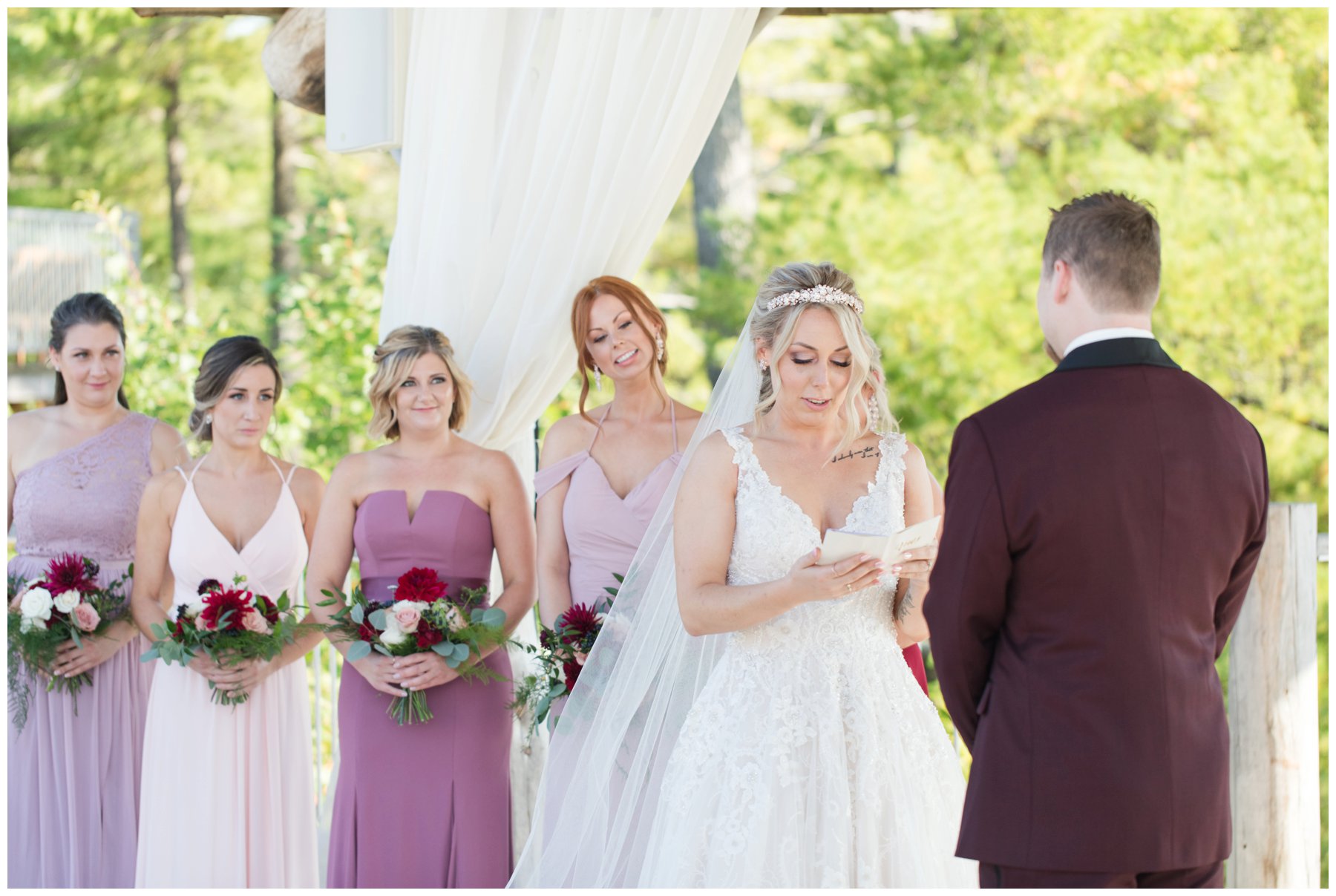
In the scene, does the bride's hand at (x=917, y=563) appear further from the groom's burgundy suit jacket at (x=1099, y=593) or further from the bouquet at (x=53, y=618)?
the bouquet at (x=53, y=618)

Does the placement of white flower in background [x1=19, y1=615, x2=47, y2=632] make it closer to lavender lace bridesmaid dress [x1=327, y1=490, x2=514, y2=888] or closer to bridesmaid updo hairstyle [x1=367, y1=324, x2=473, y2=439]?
lavender lace bridesmaid dress [x1=327, y1=490, x2=514, y2=888]

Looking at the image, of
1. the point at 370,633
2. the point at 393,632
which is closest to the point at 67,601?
the point at 370,633

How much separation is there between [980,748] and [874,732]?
23.4 inches

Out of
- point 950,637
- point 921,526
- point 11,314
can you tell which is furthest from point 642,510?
point 11,314

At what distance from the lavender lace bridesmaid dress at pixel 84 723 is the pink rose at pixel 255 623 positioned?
813 millimetres

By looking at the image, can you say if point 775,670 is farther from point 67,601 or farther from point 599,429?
point 67,601

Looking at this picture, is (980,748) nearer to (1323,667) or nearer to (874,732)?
(874,732)

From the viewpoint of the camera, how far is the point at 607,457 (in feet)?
13.6

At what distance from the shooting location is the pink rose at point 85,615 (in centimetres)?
427

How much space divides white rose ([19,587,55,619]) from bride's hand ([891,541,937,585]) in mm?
2802

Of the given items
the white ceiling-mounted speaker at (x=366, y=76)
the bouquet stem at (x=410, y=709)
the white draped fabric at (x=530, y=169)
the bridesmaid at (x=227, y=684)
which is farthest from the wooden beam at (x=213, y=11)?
the bouquet stem at (x=410, y=709)

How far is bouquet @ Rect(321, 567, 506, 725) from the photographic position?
3773 millimetres

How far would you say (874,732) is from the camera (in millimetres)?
3092

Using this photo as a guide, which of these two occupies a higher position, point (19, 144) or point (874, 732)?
point (19, 144)
